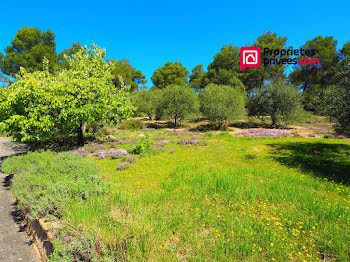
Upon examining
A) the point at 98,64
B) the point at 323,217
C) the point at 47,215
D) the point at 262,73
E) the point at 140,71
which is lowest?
the point at 323,217

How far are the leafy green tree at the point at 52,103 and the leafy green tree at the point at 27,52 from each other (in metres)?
31.8

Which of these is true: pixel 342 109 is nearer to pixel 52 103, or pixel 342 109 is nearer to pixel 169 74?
pixel 52 103

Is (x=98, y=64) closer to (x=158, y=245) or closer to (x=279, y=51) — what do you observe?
(x=158, y=245)

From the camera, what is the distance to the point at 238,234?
14.9 feet

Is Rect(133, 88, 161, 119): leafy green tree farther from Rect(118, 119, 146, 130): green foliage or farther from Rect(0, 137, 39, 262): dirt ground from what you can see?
Rect(0, 137, 39, 262): dirt ground

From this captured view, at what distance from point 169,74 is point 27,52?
42.5 meters

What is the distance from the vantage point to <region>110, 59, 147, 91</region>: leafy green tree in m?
52.8

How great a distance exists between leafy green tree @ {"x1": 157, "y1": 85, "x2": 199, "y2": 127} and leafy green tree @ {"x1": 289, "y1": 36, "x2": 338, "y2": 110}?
32000 mm

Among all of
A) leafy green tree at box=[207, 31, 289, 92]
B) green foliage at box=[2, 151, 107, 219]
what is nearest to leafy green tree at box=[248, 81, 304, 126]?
leafy green tree at box=[207, 31, 289, 92]

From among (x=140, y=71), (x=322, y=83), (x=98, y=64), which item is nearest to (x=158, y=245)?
(x=98, y=64)

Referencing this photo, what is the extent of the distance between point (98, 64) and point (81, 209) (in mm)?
15147

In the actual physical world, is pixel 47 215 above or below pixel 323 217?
above

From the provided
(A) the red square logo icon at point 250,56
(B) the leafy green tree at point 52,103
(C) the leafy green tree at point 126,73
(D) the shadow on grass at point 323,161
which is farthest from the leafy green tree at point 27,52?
(A) the red square logo icon at point 250,56

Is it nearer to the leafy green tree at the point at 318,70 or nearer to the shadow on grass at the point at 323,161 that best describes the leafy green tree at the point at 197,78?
the leafy green tree at the point at 318,70
